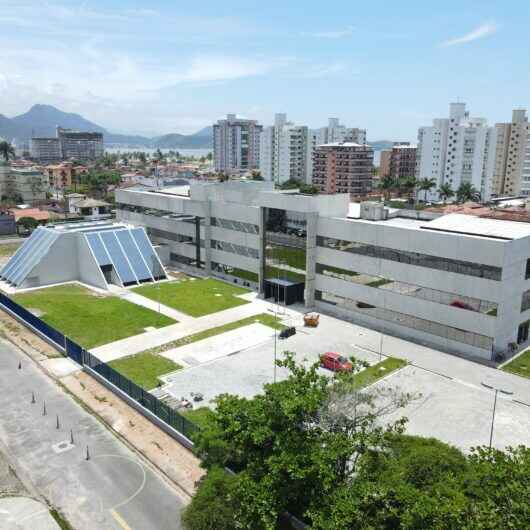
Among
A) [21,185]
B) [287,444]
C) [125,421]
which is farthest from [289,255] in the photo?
[21,185]

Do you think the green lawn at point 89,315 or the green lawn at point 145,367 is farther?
the green lawn at point 89,315

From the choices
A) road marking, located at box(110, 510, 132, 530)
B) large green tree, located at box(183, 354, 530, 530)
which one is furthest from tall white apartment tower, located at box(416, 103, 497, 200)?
road marking, located at box(110, 510, 132, 530)

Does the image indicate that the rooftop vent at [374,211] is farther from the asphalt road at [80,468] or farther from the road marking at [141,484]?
the road marking at [141,484]

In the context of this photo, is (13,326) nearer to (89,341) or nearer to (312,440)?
(89,341)

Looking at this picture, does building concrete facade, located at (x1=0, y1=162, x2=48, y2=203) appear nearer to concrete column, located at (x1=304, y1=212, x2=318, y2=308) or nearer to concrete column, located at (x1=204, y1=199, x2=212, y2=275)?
concrete column, located at (x1=204, y1=199, x2=212, y2=275)

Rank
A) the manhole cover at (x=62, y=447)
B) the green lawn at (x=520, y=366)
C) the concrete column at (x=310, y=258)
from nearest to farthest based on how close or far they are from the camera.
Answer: the manhole cover at (x=62, y=447) < the green lawn at (x=520, y=366) < the concrete column at (x=310, y=258)

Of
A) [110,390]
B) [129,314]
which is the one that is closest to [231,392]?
[110,390]

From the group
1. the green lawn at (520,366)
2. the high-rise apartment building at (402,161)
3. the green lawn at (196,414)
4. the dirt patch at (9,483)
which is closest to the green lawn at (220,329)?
the green lawn at (196,414)
